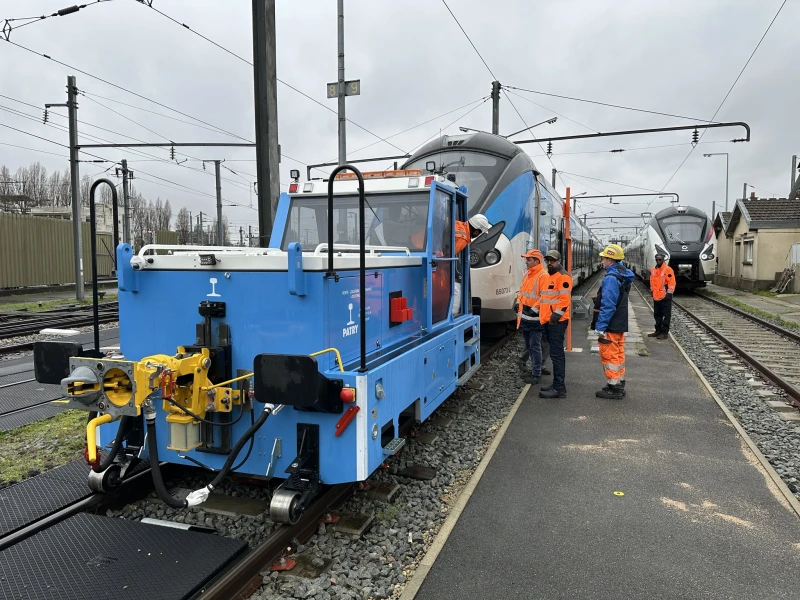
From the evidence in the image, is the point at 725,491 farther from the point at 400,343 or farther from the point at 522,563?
the point at 400,343

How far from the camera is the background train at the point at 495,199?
873cm

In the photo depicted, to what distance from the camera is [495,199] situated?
891cm

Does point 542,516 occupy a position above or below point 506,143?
below

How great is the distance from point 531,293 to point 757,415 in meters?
2.94

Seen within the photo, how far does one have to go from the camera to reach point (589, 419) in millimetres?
6238

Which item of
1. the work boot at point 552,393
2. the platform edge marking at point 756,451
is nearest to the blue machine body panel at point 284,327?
the platform edge marking at point 756,451

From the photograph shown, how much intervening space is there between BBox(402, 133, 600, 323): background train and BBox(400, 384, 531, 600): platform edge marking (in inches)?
136

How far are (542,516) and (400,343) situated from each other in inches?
68.9

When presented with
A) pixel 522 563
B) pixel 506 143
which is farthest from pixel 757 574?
pixel 506 143

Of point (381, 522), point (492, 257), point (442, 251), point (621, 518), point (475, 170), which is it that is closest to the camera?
point (381, 522)

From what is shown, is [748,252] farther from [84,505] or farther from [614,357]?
[84,505]

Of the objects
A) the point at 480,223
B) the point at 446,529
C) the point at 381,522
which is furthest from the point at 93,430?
the point at 480,223

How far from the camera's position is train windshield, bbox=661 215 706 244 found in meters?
21.8

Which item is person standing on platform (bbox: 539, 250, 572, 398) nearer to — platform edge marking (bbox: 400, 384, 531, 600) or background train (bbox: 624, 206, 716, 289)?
platform edge marking (bbox: 400, 384, 531, 600)
